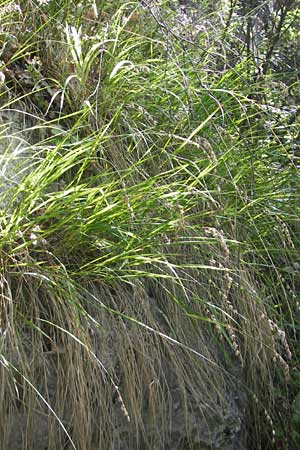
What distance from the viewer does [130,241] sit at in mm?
2529

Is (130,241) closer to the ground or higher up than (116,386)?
higher up

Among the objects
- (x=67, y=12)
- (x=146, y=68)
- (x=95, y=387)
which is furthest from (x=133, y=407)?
(x=67, y=12)

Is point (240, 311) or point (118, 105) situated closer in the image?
point (240, 311)

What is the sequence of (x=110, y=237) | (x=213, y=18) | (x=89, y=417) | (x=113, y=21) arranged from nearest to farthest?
(x=89, y=417)
(x=110, y=237)
(x=113, y=21)
(x=213, y=18)

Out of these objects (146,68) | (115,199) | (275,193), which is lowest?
(275,193)

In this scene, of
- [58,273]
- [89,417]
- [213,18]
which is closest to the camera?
[89,417]

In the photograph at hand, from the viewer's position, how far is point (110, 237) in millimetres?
2654

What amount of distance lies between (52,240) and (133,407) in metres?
0.59

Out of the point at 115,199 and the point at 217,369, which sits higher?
Answer: the point at 115,199

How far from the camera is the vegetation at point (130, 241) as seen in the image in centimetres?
236

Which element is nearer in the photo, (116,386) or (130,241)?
(116,386)

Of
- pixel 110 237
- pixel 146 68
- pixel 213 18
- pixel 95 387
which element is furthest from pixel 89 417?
pixel 213 18

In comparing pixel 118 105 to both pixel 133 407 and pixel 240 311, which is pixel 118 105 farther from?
pixel 133 407

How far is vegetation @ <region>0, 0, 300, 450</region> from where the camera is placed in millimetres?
2363
